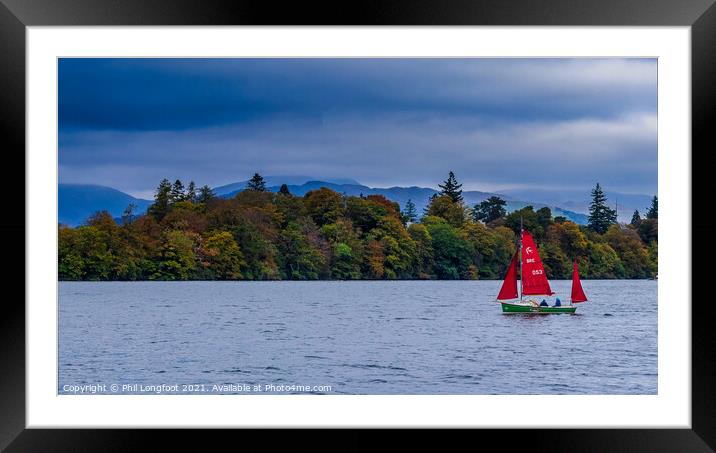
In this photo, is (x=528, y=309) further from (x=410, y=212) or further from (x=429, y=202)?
(x=429, y=202)

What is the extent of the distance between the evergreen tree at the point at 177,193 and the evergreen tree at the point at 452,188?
11307 mm

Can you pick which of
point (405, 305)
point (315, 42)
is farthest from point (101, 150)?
point (315, 42)

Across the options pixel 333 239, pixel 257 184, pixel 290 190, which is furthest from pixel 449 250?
pixel 257 184

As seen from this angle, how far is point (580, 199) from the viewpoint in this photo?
36.0 meters

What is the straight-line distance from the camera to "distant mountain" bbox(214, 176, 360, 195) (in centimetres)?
3542

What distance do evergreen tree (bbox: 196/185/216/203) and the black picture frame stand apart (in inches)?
1183

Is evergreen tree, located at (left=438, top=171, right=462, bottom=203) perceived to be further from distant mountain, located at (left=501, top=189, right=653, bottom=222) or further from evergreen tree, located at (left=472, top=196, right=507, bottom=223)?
distant mountain, located at (left=501, top=189, right=653, bottom=222)

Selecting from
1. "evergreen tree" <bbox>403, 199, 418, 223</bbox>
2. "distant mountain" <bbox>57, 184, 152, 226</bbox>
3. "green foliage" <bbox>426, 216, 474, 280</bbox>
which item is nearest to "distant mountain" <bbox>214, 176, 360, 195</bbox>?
"evergreen tree" <bbox>403, 199, 418, 223</bbox>

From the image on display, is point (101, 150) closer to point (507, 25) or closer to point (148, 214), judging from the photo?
point (148, 214)

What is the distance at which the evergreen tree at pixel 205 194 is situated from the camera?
112ft

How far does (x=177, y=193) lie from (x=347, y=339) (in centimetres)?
1540

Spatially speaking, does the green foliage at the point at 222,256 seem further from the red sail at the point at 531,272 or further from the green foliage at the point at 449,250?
the red sail at the point at 531,272

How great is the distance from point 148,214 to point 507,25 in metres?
30.4

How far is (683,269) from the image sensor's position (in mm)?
4402
